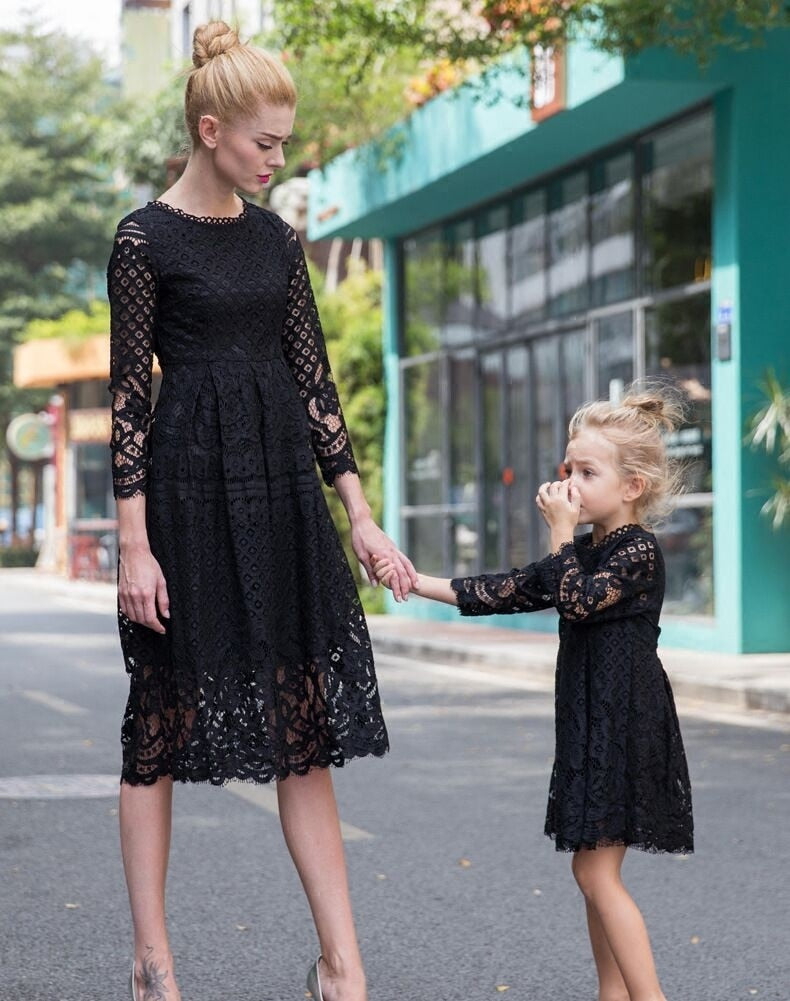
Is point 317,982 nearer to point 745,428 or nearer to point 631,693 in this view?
point 631,693

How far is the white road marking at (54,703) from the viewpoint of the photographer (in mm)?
10531

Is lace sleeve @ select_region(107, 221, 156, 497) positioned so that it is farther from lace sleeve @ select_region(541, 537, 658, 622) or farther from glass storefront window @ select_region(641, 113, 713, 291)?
glass storefront window @ select_region(641, 113, 713, 291)

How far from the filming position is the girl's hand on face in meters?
3.68

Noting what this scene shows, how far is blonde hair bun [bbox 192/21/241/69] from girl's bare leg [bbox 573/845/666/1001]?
176cm

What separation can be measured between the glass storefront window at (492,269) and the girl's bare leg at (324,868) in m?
15.2

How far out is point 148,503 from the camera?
3.61 m

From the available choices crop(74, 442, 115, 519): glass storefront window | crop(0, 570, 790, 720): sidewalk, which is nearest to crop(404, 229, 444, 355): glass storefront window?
crop(0, 570, 790, 720): sidewalk

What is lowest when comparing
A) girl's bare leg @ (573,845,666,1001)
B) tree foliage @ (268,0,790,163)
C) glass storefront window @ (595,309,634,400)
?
girl's bare leg @ (573,845,666,1001)

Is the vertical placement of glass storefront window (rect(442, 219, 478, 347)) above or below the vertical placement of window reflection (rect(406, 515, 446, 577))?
above

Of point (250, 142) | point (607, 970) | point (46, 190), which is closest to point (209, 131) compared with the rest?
point (250, 142)

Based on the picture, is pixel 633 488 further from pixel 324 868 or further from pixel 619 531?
pixel 324 868

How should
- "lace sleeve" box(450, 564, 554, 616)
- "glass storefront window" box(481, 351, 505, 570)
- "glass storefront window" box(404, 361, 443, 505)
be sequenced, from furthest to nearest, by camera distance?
"glass storefront window" box(404, 361, 443, 505) → "glass storefront window" box(481, 351, 505, 570) → "lace sleeve" box(450, 564, 554, 616)

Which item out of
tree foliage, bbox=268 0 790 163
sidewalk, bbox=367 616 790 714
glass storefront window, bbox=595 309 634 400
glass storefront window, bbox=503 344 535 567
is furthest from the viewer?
glass storefront window, bbox=503 344 535 567

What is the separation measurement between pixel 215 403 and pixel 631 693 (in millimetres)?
1025
